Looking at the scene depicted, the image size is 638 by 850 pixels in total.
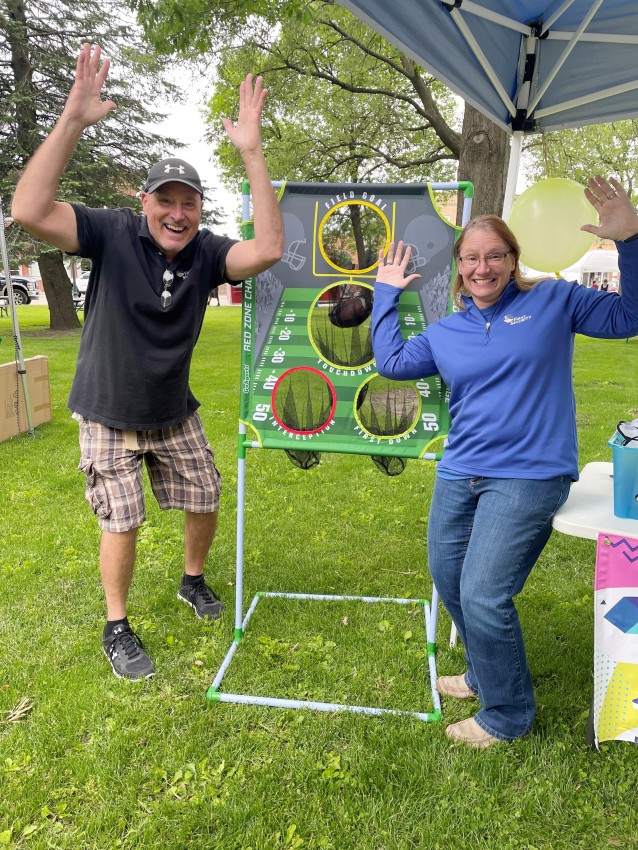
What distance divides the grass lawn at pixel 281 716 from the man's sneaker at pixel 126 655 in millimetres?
55

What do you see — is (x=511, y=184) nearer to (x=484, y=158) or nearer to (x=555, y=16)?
(x=555, y=16)

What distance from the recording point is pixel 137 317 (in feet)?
8.25

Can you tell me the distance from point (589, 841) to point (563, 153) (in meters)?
12.9

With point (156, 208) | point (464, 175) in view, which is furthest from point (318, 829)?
point (464, 175)

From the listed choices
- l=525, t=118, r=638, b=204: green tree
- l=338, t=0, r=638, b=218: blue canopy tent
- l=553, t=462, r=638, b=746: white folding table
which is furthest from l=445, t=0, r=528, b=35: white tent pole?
l=525, t=118, r=638, b=204: green tree

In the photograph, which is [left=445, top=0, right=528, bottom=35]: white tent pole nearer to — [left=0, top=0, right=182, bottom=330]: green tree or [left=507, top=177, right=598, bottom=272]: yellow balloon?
[left=507, top=177, right=598, bottom=272]: yellow balloon

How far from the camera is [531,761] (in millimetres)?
2152

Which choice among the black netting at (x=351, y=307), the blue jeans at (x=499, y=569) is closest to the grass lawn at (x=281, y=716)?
the blue jeans at (x=499, y=569)

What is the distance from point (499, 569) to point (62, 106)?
1525 centimetres

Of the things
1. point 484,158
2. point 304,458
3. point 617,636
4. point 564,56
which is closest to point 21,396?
point 304,458

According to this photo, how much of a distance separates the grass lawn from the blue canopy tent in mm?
2206

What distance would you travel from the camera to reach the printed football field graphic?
8.14ft

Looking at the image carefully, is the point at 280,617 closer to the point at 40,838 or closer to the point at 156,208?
the point at 40,838

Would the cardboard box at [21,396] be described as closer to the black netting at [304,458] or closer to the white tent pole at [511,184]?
the black netting at [304,458]
